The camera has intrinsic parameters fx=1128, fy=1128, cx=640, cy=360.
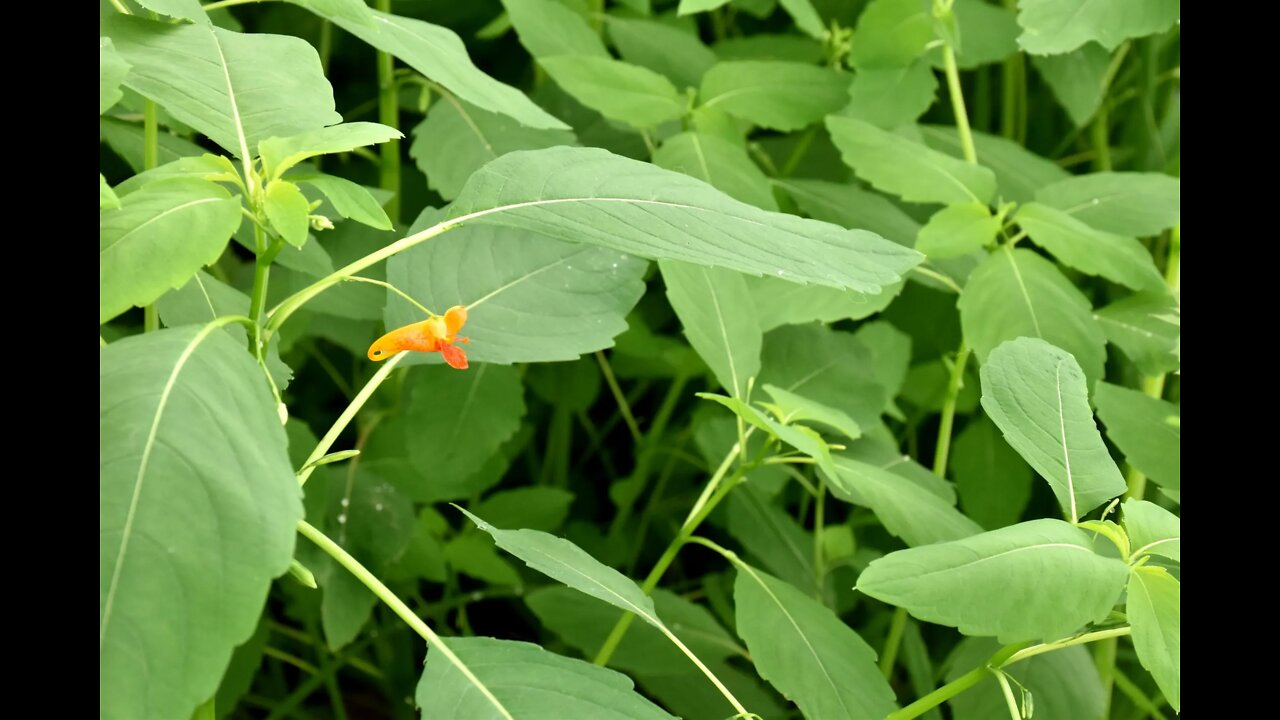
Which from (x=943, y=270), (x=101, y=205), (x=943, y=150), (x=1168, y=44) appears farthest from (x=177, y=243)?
(x=1168, y=44)

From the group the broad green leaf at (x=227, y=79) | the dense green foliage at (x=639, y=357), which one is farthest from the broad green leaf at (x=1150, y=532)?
the broad green leaf at (x=227, y=79)

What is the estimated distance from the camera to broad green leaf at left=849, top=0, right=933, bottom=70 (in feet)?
3.35

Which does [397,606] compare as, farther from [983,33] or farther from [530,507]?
[983,33]

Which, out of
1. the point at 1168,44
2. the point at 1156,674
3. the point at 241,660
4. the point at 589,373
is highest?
the point at 1168,44

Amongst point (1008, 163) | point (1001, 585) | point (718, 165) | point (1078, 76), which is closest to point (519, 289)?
point (718, 165)

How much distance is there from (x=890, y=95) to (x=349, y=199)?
65 cm

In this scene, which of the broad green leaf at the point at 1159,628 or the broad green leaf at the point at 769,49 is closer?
the broad green leaf at the point at 1159,628

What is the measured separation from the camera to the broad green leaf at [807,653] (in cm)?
73

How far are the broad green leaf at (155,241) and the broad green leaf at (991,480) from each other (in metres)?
0.79

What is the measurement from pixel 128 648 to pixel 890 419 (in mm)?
997

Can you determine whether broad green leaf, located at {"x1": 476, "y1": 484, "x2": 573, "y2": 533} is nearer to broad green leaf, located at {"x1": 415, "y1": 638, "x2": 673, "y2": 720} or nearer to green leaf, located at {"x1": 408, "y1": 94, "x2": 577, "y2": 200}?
green leaf, located at {"x1": 408, "y1": 94, "x2": 577, "y2": 200}

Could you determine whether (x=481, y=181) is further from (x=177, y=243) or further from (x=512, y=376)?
(x=512, y=376)

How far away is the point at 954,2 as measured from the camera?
3.83 ft

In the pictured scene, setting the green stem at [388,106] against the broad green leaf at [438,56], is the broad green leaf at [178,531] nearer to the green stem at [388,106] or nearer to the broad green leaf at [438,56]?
the broad green leaf at [438,56]
